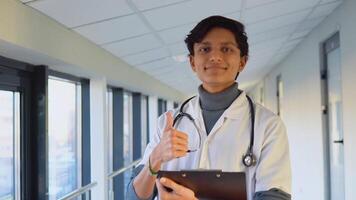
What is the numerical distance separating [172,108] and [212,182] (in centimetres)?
141

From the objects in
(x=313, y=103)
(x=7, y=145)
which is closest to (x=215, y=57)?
(x=7, y=145)

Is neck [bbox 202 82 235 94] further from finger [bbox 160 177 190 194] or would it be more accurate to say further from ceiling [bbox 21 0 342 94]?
ceiling [bbox 21 0 342 94]

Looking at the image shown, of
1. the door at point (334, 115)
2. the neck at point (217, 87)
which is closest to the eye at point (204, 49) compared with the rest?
the neck at point (217, 87)

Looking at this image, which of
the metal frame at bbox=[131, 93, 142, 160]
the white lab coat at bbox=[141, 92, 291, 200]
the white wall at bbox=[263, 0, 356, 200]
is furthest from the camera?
the metal frame at bbox=[131, 93, 142, 160]

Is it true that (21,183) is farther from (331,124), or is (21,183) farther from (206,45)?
(331,124)

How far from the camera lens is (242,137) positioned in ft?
4.37

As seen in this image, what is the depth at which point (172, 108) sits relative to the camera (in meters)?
2.59

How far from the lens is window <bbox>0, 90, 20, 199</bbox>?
2672mm

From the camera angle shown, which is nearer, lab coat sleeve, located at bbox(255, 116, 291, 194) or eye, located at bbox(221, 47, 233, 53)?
lab coat sleeve, located at bbox(255, 116, 291, 194)

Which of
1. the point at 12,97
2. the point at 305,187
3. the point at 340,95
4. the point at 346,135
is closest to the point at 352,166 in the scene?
the point at 346,135

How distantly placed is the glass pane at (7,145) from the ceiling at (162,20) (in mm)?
601

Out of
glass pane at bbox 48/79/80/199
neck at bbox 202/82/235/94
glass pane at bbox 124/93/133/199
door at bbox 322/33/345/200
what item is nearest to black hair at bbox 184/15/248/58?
neck at bbox 202/82/235/94

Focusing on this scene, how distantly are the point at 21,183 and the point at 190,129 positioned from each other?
1.89 m

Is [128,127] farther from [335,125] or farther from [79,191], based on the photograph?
[335,125]
